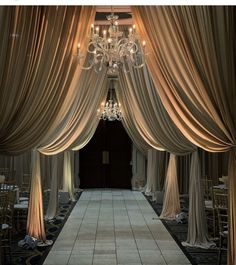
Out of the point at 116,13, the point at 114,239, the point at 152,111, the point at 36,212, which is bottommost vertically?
the point at 114,239

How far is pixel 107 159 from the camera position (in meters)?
17.7

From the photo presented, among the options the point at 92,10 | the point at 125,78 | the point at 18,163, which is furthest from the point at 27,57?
the point at 18,163

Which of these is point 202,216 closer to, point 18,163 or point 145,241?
point 145,241

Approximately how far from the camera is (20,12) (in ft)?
13.5

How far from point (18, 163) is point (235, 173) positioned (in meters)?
11.0

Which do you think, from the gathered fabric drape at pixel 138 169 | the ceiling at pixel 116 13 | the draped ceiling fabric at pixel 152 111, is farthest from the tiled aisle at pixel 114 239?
the gathered fabric drape at pixel 138 169

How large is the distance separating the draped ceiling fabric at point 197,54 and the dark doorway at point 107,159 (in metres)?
13.5

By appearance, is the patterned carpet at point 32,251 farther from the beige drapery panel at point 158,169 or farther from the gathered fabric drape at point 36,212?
the beige drapery panel at point 158,169

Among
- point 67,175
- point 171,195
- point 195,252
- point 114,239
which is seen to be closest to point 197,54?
point 195,252

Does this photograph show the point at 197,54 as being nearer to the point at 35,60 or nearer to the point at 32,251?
the point at 35,60

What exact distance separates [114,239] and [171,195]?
99.6 inches

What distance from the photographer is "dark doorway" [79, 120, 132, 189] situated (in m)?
17.6

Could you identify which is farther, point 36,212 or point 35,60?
point 36,212

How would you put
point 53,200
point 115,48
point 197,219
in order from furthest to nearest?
1. point 53,200
2. point 197,219
3. point 115,48
